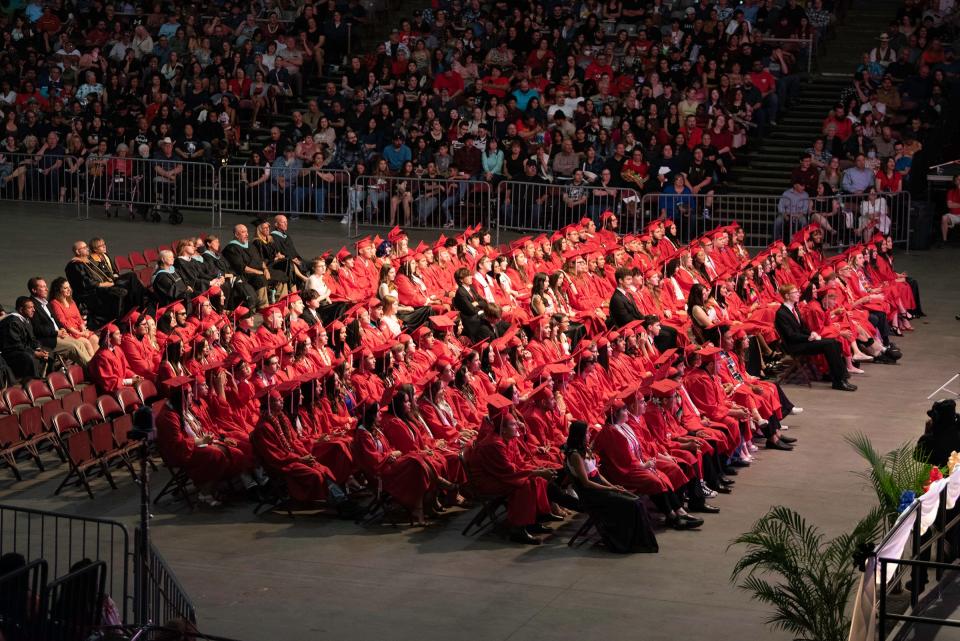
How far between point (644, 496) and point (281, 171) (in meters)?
15.1

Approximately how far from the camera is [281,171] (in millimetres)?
27234

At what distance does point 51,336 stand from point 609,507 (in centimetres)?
758

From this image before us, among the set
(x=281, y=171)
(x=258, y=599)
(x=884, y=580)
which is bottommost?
(x=258, y=599)

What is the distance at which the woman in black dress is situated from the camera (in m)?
12.9

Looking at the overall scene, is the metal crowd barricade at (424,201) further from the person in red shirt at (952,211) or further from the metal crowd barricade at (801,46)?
the person in red shirt at (952,211)

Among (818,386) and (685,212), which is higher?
(685,212)

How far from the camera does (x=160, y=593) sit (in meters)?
Result: 10.8

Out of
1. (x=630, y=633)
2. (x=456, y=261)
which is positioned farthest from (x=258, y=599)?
(x=456, y=261)

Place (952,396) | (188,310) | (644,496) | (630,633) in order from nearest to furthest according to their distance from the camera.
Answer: (630,633), (644,496), (952,396), (188,310)

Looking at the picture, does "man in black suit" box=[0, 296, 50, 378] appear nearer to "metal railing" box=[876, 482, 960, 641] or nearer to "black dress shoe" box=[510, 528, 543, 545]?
"black dress shoe" box=[510, 528, 543, 545]

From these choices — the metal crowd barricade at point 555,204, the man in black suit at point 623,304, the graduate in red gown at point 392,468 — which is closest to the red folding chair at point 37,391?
the graduate in red gown at point 392,468

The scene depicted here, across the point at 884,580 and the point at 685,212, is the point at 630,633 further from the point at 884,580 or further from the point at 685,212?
the point at 685,212

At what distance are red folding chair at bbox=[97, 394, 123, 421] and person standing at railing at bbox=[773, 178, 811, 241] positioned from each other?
12621 mm

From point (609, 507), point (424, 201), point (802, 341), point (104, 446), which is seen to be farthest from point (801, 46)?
point (104, 446)
